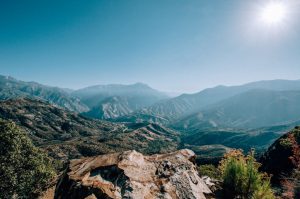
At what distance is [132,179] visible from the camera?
45.9ft

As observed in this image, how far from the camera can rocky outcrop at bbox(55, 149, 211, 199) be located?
13320 mm

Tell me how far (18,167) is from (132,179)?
2677 centimetres

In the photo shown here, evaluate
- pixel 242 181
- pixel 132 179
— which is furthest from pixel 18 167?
pixel 242 181

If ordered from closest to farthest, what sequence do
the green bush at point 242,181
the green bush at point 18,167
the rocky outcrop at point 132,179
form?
the rocky outcrop at point 132,179 → the green bush at point 242,181 → the green bush at point 18,167

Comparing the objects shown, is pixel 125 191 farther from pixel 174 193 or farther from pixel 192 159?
pixel 192 159

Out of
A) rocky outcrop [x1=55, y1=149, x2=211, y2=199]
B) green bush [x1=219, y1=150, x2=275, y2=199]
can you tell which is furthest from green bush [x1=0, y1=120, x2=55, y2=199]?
green bush [x1=219, y1=150, x2=275, y2=199]

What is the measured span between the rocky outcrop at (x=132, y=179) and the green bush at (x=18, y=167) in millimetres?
17352

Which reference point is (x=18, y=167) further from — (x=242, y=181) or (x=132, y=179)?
(x=242, y=181)

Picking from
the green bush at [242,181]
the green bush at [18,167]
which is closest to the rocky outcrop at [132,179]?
the green bush at [242,181]

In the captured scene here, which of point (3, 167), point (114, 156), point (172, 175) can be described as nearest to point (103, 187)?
point (114, 156)

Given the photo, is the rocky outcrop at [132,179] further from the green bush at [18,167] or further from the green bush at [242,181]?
the green bush at [18,167]

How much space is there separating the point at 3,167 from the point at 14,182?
235 centimetres

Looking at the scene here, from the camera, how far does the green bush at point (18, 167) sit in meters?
31.0

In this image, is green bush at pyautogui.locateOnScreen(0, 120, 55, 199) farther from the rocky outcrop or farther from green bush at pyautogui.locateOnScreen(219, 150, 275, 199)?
green bush at pyautogui.locateOnScreen(219, 150, 275, 199)
